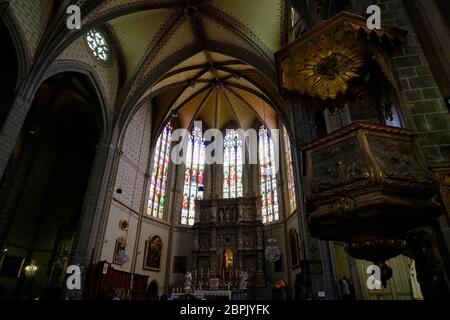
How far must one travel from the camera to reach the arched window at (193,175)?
21.5 metres

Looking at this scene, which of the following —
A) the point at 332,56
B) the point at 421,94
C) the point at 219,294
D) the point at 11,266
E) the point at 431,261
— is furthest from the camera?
the point at 11,266

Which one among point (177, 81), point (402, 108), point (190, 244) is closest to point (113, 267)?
point (190, 244)

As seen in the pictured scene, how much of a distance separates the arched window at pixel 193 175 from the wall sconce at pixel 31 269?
968 centimetres

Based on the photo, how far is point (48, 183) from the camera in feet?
62.3

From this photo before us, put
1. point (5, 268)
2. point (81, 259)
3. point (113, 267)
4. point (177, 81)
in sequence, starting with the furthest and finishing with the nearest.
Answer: point (177, 81), point (5, 268), point (113, 267), point (81, 259)

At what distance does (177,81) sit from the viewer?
751 inches

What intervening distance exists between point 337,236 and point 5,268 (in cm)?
1962

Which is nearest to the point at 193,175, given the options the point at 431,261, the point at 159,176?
the point at 159,176

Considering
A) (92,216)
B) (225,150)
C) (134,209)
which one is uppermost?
(225,150)

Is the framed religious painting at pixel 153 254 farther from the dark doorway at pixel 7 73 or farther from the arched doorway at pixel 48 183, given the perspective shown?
the dark doorway at pixel 7 73

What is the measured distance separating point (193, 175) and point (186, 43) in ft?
34.0

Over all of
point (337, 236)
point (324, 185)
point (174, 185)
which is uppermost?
point (174, 185)

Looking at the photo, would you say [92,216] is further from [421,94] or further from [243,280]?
[421,94]
